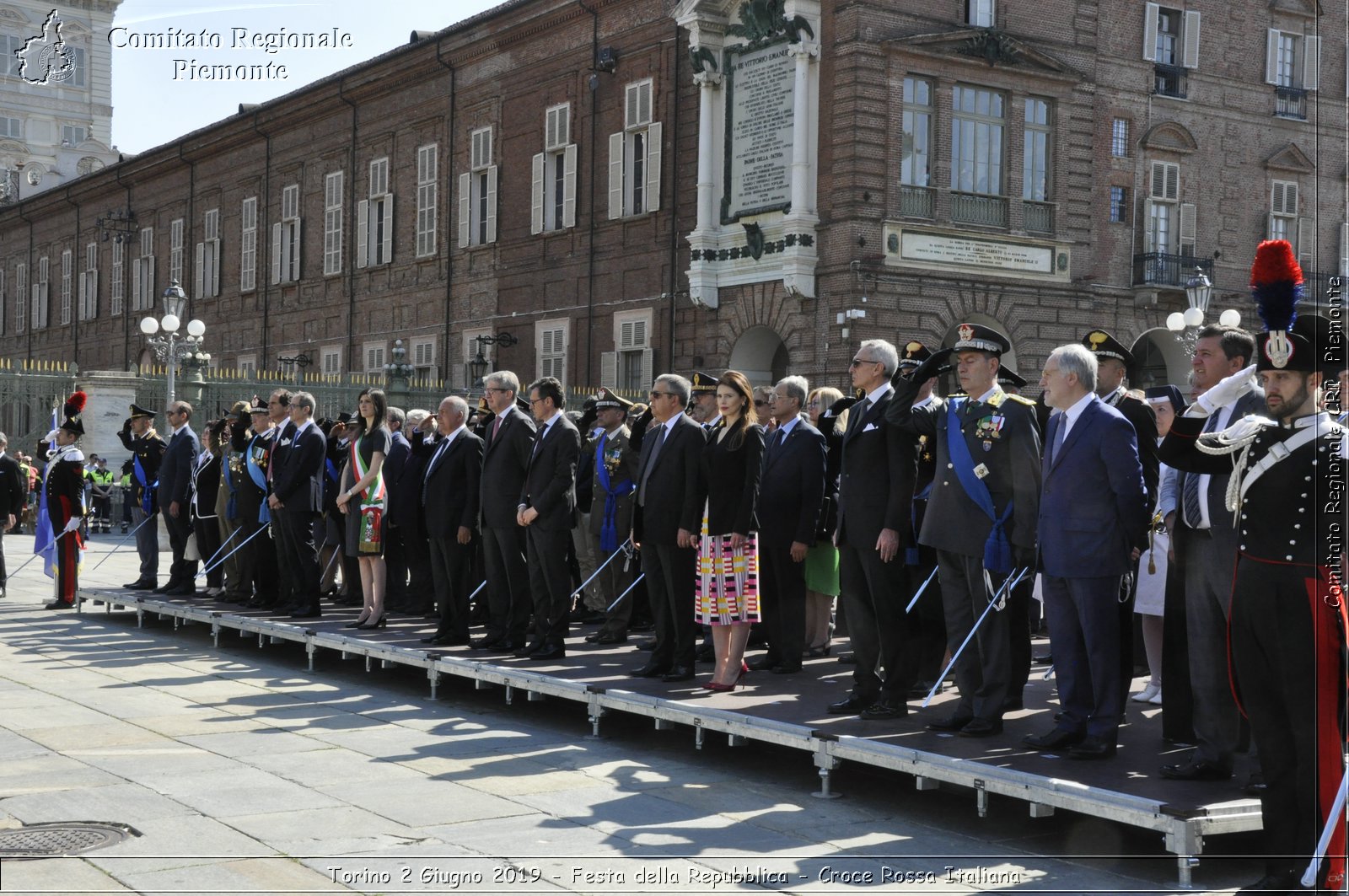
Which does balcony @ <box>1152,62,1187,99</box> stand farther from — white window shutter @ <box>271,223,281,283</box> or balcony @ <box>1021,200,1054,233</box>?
white window shutter @ <box>271,223,281,283</box>

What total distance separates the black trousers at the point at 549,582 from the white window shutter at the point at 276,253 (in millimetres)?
33053

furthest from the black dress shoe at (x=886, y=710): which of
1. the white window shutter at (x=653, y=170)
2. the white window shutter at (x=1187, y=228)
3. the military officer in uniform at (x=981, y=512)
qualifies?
the white window shutter at (x=1187, y=228)

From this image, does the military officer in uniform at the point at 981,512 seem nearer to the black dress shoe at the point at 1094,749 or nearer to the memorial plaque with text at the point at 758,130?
the black dress shoe at the point at 1094,749

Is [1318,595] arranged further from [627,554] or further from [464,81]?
[464,81]

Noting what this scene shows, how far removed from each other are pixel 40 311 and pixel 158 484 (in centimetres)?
4547

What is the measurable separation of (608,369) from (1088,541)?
22.6 m

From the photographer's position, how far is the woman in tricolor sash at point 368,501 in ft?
41.9

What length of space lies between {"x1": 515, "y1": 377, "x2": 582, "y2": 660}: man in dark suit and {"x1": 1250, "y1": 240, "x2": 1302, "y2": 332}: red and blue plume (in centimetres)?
586

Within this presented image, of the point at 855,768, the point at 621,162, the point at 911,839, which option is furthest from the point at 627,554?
the point at 621,162

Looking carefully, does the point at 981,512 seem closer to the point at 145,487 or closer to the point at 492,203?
the point at 145,487

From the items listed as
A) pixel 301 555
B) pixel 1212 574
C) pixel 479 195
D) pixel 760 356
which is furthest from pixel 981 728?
pixel 479 195

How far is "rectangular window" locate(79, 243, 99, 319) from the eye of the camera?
174 feet

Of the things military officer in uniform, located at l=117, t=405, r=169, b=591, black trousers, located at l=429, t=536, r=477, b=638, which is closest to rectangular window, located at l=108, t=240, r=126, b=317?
military officer in uniform, located at l=117, t=405, r=169, b=591

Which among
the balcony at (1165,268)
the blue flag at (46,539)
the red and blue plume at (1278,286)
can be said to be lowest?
the blue flag at (46,539)
